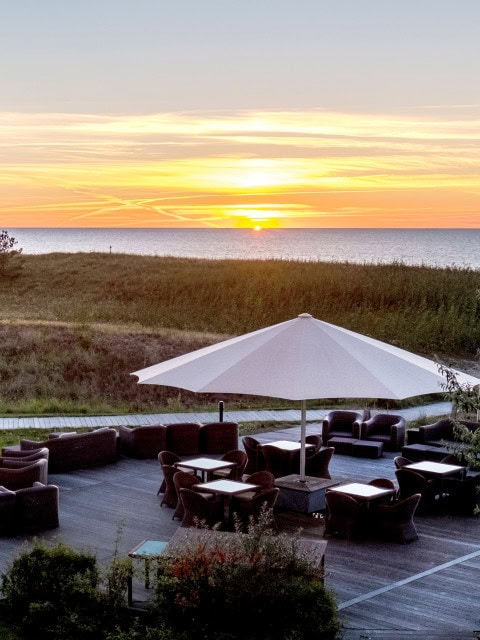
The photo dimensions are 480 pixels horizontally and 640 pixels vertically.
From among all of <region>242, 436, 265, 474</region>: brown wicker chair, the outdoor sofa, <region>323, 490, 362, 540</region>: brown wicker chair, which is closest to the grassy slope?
the outdoor sofa

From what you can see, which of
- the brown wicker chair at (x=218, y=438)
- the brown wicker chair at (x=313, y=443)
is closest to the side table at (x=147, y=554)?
the brown wicker chair at (x=313, y=443)

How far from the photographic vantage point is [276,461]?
14711mm

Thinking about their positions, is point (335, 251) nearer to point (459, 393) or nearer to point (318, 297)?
point (318, 297)

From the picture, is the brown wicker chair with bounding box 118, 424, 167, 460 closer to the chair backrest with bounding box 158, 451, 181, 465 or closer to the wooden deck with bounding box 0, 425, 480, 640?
the wooden deck with bounding box 0, 425, 480, 640

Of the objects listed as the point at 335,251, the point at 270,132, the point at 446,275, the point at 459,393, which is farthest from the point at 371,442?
the point at 335,251

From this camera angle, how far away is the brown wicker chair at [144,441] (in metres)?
16.3

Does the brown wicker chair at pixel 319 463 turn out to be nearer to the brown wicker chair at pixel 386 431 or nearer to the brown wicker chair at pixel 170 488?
the brown wicker chair at pixel 170 488

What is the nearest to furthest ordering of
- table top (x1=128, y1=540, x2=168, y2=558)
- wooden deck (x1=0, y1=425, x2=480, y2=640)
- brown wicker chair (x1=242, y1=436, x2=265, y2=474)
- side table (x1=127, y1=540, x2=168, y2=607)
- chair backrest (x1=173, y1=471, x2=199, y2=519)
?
wooden deck (x1=0, y1=425, x2=480, y2=640) → side table (x1=127, y1=540, x2=168, y2=607) → table top (x1=128, y1=540, x2=168, y2=558) → chair backrest (x1=173, y1=471, x2=199, y2=519) → brown wicker chair (x1=242, y1=436, x2=265, y2=474)

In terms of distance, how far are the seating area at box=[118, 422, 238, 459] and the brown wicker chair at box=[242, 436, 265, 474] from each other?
69.5 inches

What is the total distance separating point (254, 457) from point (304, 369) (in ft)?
11.5

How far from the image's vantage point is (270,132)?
34.8 metres

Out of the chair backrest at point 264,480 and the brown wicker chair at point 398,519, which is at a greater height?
the chair backrest at point 264,480

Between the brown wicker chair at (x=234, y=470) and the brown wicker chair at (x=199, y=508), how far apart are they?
169cm

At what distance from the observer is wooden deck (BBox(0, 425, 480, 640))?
9242mm
